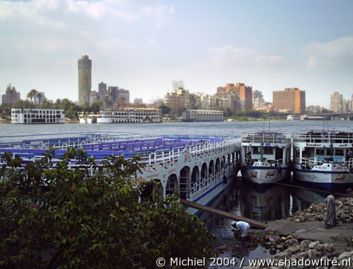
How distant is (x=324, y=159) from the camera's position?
45.1 meters

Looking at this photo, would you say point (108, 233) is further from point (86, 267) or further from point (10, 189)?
point (10, 189)

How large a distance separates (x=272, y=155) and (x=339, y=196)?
9.18m

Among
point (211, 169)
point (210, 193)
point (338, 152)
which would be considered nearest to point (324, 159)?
point (338, 152)

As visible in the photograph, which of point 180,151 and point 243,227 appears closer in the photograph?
point 243,227

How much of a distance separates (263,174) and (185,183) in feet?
47.5

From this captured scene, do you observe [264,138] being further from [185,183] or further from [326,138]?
[185,183]

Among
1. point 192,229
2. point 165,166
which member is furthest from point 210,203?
point 192,229

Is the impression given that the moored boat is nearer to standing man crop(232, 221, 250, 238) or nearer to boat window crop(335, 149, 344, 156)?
standing man crop(232, 221, 250, 238)

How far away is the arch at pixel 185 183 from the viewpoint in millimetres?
30781

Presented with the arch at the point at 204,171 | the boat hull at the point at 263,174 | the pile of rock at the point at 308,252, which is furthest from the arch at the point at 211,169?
the pile of rock at the point at 308,252

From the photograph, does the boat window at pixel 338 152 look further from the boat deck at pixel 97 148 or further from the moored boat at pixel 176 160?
the boat deck at pixel 97 148

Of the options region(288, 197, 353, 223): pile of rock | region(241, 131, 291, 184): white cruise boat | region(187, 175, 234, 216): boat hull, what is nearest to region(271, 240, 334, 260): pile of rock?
region(288, 197, 353, 223): pile of rock

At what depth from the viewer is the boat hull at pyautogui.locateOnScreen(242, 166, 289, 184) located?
143ft

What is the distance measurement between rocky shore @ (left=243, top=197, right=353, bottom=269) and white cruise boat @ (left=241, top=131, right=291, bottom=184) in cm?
1313
